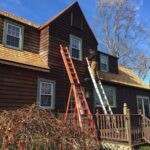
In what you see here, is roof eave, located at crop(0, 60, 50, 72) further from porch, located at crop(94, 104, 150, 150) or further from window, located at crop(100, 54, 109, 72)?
window, located at crop(100, 54, 109, 72)

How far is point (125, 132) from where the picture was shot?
10555mm

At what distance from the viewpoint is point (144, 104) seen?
24.3 m

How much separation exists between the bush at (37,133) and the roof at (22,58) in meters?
6.92

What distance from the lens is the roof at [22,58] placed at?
12602 mm

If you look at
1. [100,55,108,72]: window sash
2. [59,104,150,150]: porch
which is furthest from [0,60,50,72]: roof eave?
[100,55,108,72]: window sash

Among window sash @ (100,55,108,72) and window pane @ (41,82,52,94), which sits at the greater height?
window sash @ (100,55,108,72)

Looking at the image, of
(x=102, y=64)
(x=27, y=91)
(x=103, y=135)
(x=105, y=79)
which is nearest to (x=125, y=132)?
(x=103, y=135)

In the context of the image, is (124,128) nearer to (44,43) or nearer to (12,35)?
(44,43)

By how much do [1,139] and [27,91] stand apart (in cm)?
777

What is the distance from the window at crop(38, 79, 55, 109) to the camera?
45.8 ft

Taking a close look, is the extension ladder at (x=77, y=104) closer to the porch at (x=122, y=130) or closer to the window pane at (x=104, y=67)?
the porch at (x=122, y=130)

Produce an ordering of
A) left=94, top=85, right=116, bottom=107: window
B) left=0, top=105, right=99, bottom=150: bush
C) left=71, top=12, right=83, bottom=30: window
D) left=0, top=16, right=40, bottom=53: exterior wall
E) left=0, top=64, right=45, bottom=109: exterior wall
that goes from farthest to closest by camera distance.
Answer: left=94, top=85, right=116, bottom=107: window → left=71, top=12, right=83, bottom=30: window → left=0, top=16, right=40, bottom=53: exterior wall → left=0, top=64, right=45, bottom=109: exterior wall → left=0, top=105, right=99, bottom=150: bush

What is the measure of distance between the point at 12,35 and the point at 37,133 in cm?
976

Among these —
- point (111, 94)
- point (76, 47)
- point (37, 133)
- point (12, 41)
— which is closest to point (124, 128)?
point (37, 133)
